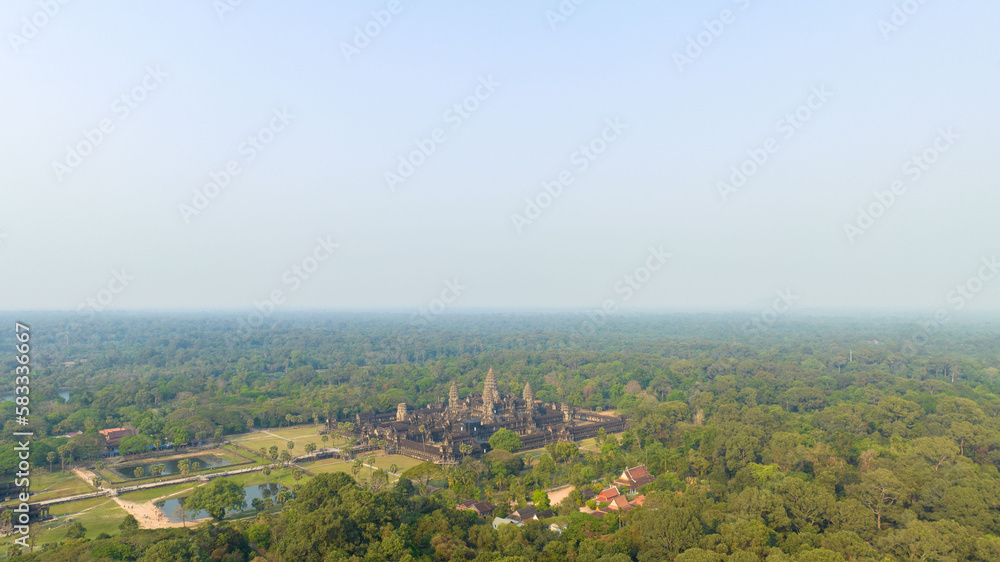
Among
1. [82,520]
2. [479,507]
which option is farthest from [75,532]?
[479,507]

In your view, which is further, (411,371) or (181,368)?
(181,368)

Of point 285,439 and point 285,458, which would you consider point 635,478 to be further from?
point 285,439

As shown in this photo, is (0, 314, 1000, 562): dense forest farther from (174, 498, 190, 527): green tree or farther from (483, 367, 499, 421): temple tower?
(483, 367, 499, 421): temple tower

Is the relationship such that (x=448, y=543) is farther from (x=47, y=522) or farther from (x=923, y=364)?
(x=923, y=364)

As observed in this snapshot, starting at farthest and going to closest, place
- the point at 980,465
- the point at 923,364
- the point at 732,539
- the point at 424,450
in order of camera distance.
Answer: the point at 923,364 → the point at 424,450 → the point at 980,465 → the point at 732,539

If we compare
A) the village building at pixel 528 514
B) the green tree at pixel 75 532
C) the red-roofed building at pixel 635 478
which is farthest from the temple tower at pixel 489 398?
the green tree at pixel 75 532

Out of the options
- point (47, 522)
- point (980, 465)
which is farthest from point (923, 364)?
point (47, 522)
